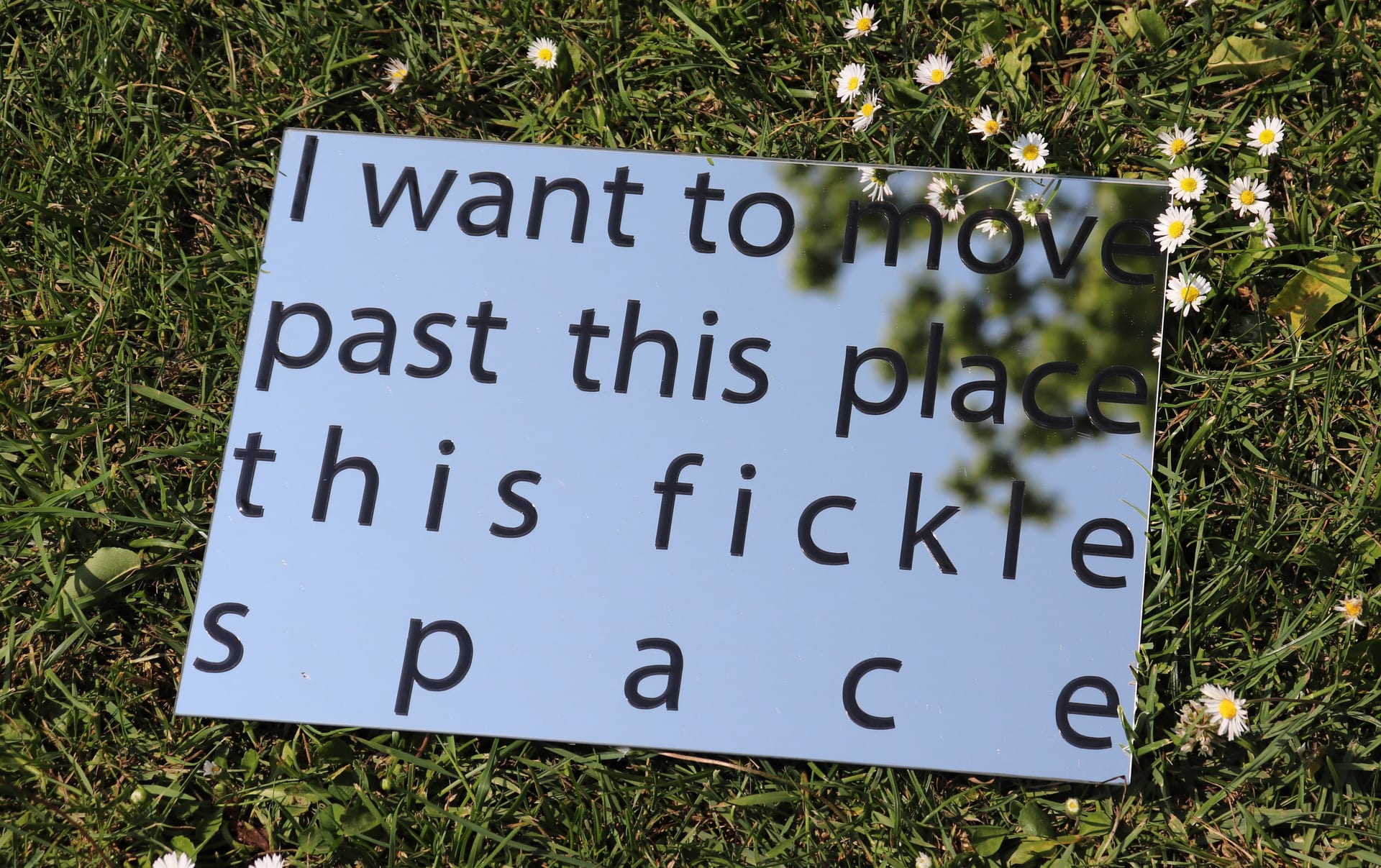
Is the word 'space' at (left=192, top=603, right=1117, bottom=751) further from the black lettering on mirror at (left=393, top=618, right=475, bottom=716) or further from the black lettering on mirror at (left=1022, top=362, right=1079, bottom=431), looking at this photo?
the black lettering on mirror at (left=1022, top=362, right=1079, bottom=431)

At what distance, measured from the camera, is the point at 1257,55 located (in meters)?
1.77

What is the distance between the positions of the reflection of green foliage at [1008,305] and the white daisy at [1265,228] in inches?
7.1

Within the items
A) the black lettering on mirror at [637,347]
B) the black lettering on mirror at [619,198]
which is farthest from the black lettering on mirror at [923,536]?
the black lettering on mirror at [619,198]

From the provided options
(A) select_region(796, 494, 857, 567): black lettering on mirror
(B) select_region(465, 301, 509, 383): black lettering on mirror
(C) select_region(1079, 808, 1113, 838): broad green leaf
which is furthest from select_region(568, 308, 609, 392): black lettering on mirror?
(C) select_region(1079, 808, 1113, 838): broad green leaf

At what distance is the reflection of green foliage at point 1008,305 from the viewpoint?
5.41 feet

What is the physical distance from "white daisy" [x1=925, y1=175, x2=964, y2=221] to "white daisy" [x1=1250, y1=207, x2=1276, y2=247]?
0.55 m

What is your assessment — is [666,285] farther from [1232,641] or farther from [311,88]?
[1232,641]

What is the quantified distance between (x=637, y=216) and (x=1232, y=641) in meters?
1.36

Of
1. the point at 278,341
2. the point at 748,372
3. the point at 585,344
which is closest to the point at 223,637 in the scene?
the point at 278,341

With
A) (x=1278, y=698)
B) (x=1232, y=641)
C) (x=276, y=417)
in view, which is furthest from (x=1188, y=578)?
(x=276, y=417)

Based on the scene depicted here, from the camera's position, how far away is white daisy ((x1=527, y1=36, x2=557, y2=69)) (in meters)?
1.84

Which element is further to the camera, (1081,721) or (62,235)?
(62,235)

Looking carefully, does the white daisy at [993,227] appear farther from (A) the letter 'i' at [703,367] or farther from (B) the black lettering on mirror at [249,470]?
(B) the black lettering on mirror at [249,470]

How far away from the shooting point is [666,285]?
5.63 feet
